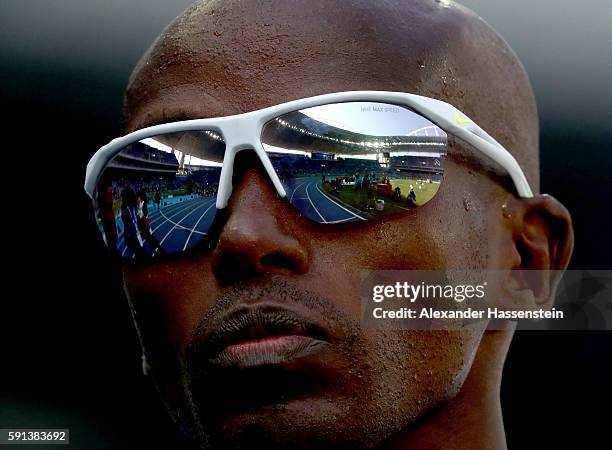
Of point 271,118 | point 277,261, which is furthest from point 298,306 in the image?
point 271,118

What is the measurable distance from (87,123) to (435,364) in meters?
2.24

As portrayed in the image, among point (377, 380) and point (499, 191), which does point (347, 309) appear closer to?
point (377, 380)

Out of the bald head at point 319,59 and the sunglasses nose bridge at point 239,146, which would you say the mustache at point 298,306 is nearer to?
the sunglasses nose bridge at point 239,146

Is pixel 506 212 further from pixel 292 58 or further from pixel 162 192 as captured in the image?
pixel 162 192

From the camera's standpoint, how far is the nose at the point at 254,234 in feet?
5.12

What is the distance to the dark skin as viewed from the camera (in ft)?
5.11

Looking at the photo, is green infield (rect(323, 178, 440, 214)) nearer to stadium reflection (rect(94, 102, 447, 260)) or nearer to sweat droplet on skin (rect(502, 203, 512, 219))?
stadium reflection (rect(94, 102, 447, 260))

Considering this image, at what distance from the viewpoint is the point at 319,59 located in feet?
5.63

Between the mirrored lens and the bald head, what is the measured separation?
11 centimetres

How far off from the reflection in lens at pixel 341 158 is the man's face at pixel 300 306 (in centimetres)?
5

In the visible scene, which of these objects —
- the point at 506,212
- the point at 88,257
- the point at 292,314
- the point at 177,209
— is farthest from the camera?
the point at 88,257

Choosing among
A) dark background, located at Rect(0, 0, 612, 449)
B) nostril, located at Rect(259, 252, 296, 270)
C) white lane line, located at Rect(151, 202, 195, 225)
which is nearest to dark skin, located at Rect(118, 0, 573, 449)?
nostril, located at Rect(259, 252, 296, 270)

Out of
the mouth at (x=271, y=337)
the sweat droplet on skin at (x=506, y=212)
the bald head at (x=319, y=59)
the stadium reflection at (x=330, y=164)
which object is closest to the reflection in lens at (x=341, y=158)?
the stadium reflection at (x=330, y=164)

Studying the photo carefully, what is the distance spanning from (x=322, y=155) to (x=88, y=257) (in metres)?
1.99
